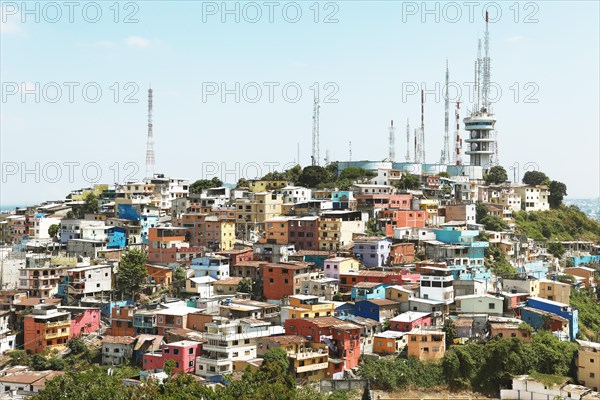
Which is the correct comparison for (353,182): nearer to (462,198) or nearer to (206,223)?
(462,198)

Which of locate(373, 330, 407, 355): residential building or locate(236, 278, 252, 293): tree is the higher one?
locate(236, 278, 252, 293): tree

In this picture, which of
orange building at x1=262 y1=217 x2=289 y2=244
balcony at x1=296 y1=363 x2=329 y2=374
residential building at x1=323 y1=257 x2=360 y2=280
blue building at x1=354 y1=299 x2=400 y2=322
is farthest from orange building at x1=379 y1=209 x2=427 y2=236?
balcony at x1=296 y1=363 x2=329 y2=374

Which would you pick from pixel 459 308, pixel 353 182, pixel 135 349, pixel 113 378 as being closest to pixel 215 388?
pixel 113 378

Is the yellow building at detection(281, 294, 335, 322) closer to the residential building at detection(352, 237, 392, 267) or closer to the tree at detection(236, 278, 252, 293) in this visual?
the tree at detection(236, 278, 252, 293)

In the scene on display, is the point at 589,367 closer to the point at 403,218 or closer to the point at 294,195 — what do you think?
the point at 403,218

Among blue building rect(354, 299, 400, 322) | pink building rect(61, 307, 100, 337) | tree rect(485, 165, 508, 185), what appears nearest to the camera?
blue building rect(354, 299, 400, 322)

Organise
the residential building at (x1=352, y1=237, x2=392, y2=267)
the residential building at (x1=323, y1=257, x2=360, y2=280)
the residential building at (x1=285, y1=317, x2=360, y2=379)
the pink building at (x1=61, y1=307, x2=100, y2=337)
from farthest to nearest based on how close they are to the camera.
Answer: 1. the residential building at (x1=352, y1=237, x2=392, y2=267)
2. the residential building at (x1=323, y1=257, x2=360, y2=280)
3. the pink building at (x1=61, y1=307, x2=100, y2=337)
4. the residential building at (x1=285, y1=317, x2=360, y2=379)
